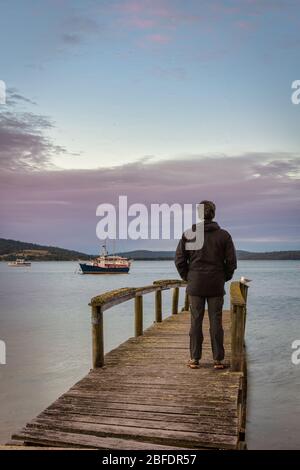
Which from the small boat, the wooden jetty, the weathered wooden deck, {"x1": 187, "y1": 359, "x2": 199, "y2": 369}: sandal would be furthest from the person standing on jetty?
the small boat

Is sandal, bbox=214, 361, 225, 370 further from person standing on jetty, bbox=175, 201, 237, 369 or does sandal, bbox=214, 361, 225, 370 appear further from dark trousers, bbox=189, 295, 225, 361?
person standing on jetty, bbox=175, 201, 237, 369

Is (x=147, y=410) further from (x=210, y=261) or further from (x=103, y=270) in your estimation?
(x=103, y=270)

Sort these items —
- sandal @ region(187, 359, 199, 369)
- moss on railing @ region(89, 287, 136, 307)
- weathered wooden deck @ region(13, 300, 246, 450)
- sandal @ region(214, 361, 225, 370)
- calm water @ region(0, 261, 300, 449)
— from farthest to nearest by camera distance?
calm water @ region(0, 261, 300, 449) → moss on railing @ region(89, 287, 136, 307) → sandal @ region(187, 359, 199, 369) → sandal @ region(214, 361, 225, 370) → weathered wooden deck @ region(13, 300, 246, 450)

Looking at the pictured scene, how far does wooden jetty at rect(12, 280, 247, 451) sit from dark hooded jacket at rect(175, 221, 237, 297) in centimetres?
58

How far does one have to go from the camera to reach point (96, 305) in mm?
7258

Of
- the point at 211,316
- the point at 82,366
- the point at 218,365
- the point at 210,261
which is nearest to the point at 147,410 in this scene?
the point at 211,316

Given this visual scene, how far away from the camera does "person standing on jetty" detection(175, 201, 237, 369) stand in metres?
6.49

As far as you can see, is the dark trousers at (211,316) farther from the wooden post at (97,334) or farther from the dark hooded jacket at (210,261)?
the wooden post at (97,334)

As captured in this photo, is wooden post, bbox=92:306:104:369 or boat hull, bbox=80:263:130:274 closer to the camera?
wooden post, bbox=92:306:104:369

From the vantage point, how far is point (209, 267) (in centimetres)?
652

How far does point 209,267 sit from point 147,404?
2056mm
